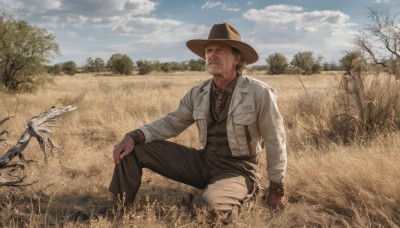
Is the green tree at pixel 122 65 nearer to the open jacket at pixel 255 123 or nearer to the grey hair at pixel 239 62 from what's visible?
the grey hair at pixel 239 62

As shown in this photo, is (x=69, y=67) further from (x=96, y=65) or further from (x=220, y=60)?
(x=220, y=60)

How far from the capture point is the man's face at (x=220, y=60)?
154 inches

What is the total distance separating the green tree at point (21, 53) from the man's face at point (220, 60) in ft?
52.0

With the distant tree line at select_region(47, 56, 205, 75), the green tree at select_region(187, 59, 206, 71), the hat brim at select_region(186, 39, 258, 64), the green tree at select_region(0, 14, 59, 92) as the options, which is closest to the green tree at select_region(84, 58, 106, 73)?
the distant tree line at select_region(47, 56, 205, 75)

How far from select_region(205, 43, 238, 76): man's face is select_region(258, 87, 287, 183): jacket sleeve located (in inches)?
16.4

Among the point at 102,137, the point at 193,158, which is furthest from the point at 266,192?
the point at 102,137

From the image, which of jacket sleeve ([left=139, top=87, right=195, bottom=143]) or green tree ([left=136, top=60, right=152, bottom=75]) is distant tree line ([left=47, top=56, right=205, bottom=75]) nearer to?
green tree ([left=136, top=60, right=152, bottom=75])

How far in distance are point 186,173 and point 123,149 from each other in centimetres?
66

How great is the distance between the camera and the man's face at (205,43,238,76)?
390 cm

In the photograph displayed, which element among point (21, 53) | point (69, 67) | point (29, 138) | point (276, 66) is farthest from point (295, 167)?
point (69, 67)

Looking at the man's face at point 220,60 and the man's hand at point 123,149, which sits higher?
the man's face at point 220,60

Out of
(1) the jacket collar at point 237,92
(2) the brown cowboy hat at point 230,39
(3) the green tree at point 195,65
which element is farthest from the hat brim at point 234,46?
(3) the green tree at point 195,65

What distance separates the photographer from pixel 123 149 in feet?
12.7

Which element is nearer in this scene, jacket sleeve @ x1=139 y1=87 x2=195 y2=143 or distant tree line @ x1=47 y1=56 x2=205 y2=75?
jacket sleeve @ x1=139 y1=87 x2=195 y2=143
